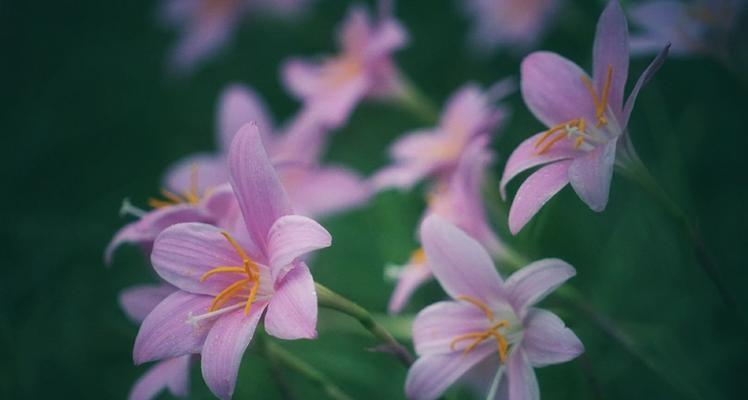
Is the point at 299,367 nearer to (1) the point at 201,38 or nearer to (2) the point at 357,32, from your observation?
(2) the point at 357,32

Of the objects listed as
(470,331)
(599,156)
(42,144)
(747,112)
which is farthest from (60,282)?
(747,112)

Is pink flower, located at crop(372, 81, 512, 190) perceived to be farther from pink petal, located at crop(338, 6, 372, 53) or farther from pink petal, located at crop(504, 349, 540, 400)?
pink petal, located at crop(504, 349, 540, 400)

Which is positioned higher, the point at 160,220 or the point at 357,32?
the point at 357,32

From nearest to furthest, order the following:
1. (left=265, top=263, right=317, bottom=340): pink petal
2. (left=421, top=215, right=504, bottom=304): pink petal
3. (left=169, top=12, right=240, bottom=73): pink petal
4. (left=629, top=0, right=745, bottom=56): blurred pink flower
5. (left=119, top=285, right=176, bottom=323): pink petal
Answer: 1. (left=265, top=263, right=317, bottom=340): pink petal
2. (left=421, top=215, right=504, bottom=304): pink petal
3. (left=119, top=285, right=176, bottom=323): pink petal
4. (left=629, top=0, right=745, bottom=56): blurred pink flower
5. (left=169, top=12, right=240, bottom=73): pink petal

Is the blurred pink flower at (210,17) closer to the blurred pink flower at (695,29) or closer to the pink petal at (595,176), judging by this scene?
the blurred pink flower at (695,29)

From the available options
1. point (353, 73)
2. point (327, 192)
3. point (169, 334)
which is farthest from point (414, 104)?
point (169, 334)

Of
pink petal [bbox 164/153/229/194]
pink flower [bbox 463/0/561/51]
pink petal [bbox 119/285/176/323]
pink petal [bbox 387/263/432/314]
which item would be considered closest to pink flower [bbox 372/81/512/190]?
pink petal [bbox 387/263/432/314]
